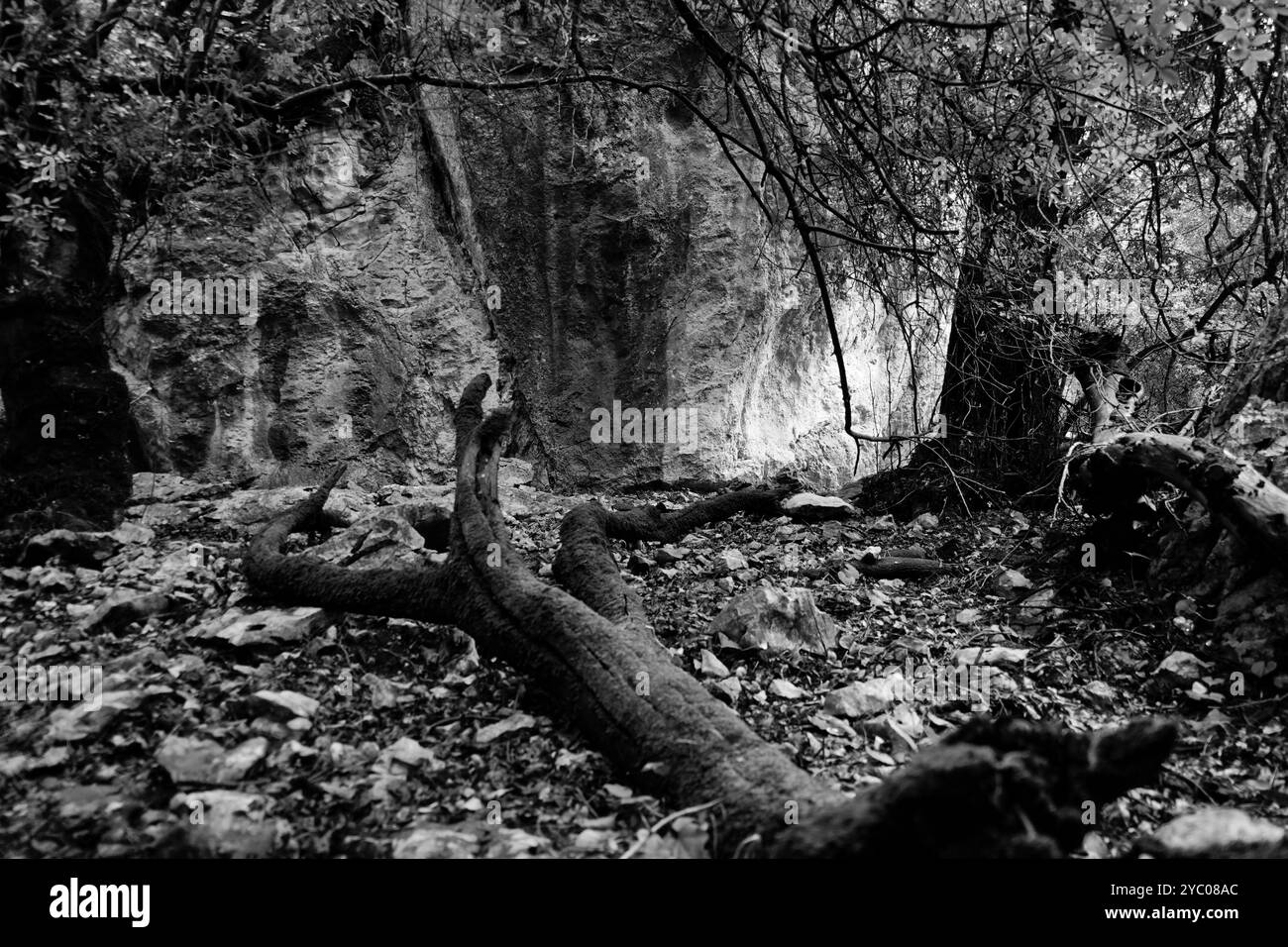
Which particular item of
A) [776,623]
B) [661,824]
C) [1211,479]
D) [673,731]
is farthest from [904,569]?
[661,824]

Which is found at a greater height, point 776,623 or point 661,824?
point 776,623

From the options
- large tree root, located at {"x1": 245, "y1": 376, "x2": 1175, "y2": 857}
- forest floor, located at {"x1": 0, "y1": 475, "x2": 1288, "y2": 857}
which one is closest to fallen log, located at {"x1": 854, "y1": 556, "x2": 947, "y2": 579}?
forest floor, located at {"x1": 0, "y1": 475, "x2": 1288, "y2": 857}

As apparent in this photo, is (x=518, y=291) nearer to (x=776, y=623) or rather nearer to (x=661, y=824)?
(x=776, y=623)

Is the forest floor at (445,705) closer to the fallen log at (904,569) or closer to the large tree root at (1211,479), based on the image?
the fallen log at (904,569)

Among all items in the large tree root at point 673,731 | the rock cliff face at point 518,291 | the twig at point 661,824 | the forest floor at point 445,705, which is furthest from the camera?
the rock cliff face at point 518,291

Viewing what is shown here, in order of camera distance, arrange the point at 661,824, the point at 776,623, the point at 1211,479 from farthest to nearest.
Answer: the point at 776,623
the point at 1211,479
the point at 661,824

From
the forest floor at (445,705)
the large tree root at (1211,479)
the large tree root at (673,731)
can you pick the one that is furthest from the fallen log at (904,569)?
the large tree root at (673,731)

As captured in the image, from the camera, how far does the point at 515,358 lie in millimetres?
6551

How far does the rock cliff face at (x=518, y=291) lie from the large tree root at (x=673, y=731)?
6.11 feet

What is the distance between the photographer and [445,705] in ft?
9.20

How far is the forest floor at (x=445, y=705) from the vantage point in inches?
82.8

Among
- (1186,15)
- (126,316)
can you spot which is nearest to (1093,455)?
(1186,15)

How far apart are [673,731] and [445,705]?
95 cm
